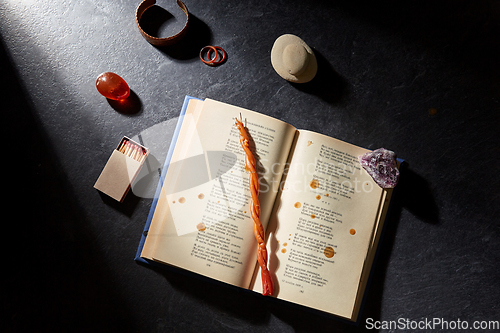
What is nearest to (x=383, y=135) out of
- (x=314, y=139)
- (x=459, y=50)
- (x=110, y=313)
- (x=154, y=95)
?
(x=314, y=139)

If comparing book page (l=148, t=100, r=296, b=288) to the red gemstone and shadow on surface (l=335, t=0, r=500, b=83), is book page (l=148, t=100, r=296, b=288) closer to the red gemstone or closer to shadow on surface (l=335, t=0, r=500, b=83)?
the red gemstone

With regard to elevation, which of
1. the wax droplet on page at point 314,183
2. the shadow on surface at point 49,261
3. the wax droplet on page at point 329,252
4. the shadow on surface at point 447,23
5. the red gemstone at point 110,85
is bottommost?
the shadow on surface at point 49,261

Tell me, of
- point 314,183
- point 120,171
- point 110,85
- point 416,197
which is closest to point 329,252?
point 314,183

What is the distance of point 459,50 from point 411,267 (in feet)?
1.99

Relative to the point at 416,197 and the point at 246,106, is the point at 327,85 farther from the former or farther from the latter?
the point at 416,197

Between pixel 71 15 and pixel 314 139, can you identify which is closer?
pixel 314 139

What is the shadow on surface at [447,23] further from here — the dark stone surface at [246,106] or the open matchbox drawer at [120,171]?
the open matchbox drawer at [120,171]

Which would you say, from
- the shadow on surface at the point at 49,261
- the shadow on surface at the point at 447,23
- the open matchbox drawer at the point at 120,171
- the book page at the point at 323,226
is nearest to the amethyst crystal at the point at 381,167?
the book page at the point at 323,226

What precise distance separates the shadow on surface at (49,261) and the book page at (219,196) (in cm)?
21

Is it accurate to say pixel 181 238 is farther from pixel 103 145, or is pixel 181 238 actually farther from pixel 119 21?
pixel 119 21

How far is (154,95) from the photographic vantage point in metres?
0.81

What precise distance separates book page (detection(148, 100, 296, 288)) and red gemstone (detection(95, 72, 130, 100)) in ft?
0.75

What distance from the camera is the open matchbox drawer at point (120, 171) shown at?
763mm

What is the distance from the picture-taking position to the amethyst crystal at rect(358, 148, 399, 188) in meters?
0.73
